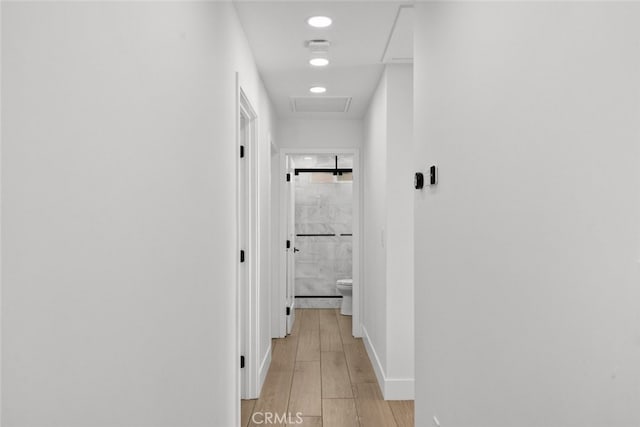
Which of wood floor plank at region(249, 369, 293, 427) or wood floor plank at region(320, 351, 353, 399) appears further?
wood floor plank at region(320, 351, 353, 399)

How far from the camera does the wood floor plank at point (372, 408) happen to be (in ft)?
10.5

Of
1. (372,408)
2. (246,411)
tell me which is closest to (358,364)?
(372,408)

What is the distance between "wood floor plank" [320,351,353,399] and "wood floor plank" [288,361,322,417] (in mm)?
55

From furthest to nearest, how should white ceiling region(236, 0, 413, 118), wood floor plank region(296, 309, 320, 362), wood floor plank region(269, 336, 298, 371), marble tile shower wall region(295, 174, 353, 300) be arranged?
marble tile shower wall region(295, 174, 353, 300) < wood floor plank region(296, 309, 320, 362) < wood floor plank region(269, 336, 298, 371) < white ceiling region(236, 0, 413, 118)

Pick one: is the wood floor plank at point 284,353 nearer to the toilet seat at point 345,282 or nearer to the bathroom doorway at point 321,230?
the toilet seat at point 345,282

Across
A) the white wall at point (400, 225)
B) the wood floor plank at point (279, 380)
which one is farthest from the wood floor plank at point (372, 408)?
the wood floor plank at point (279, 380)

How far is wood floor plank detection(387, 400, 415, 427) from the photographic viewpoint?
10.6ft

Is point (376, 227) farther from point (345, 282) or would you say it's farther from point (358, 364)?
point (345, 282)

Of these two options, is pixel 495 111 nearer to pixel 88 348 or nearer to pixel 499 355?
pixel 499 355

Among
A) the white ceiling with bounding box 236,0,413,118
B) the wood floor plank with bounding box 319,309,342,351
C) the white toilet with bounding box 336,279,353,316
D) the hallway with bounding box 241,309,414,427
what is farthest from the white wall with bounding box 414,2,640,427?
the white toilet with bounding box 336,279,353,316

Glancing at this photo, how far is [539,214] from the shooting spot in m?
1.08

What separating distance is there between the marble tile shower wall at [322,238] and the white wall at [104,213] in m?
5.35

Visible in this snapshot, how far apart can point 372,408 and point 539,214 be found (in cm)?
275

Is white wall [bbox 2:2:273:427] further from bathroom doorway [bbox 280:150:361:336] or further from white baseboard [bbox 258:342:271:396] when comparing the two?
bathroom doorway [bbox 280:150:361:336]
